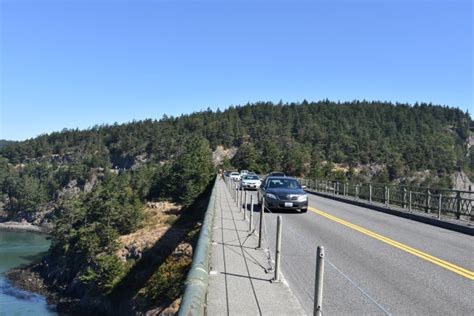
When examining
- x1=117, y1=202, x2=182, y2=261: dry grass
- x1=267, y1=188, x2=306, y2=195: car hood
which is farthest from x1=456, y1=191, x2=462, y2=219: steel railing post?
x1=117, y1=202, x2=182, y2=261: dry grass

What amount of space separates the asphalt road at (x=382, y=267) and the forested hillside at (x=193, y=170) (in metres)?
36.4

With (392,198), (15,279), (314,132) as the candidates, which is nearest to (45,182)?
(314,132)

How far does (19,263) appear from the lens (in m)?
80.1

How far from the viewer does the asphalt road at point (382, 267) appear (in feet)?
22.2

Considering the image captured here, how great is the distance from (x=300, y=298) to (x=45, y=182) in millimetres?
200786

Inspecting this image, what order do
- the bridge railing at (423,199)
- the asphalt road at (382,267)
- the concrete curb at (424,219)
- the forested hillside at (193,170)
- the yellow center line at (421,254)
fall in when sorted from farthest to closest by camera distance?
the forested hillside at (193,170), the bridge railing at (423,199), the concrete curb at (424,219), the yellow center line at (421,254), the asphalt road at (382,267)

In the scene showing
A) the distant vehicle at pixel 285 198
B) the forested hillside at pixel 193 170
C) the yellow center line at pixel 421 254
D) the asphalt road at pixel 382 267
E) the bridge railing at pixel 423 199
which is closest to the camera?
the asphalt road at pixel 382 267

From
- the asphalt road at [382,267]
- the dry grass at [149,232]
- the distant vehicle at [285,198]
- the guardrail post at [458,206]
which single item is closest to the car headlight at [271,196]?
the distant vehicle at [285,198]

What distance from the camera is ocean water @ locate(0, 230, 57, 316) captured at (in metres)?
51.3

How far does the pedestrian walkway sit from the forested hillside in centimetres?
3889

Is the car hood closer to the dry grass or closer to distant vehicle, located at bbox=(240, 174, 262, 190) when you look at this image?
distant vehicle, located at bbox=(240, 174, 262, 190)

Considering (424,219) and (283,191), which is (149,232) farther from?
(424,219)

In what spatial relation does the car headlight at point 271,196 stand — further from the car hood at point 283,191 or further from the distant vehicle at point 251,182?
the distant vehicle at point 251,182

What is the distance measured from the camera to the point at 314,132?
554 ft
